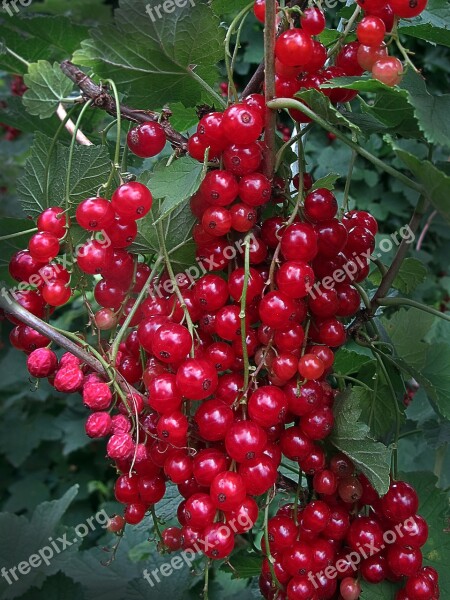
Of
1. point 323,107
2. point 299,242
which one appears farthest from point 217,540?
point 323,107

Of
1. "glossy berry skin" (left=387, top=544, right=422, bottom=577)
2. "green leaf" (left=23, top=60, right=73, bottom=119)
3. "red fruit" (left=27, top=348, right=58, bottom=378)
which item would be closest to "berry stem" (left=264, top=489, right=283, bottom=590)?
"glossy berry skin" (left=387, top=544, right=422, bottom=577)

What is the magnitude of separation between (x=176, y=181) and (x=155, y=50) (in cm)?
13

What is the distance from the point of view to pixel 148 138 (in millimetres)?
527

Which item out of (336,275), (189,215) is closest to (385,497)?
(336,275)

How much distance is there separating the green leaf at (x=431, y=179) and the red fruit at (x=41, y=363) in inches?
13.0

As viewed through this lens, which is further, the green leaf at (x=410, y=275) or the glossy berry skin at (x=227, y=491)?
the green leaf at (x=410, y=275)

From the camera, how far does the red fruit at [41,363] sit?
20.9 inches

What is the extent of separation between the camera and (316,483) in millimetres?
533

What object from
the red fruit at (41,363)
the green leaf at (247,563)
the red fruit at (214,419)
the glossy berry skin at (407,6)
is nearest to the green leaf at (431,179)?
the glossy berry skin at (407,6)

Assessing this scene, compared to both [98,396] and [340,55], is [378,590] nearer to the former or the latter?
[98,396]

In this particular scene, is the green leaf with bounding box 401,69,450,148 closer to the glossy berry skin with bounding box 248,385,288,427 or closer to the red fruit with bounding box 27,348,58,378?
the glossy berry skin with bounding box 248,385,288,427

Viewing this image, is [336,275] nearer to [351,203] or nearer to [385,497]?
[385,497]

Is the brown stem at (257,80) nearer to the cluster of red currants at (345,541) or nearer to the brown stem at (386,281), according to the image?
the brown stem at (386,281)

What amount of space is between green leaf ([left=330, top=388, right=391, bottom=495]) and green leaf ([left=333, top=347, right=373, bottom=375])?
170 mm
